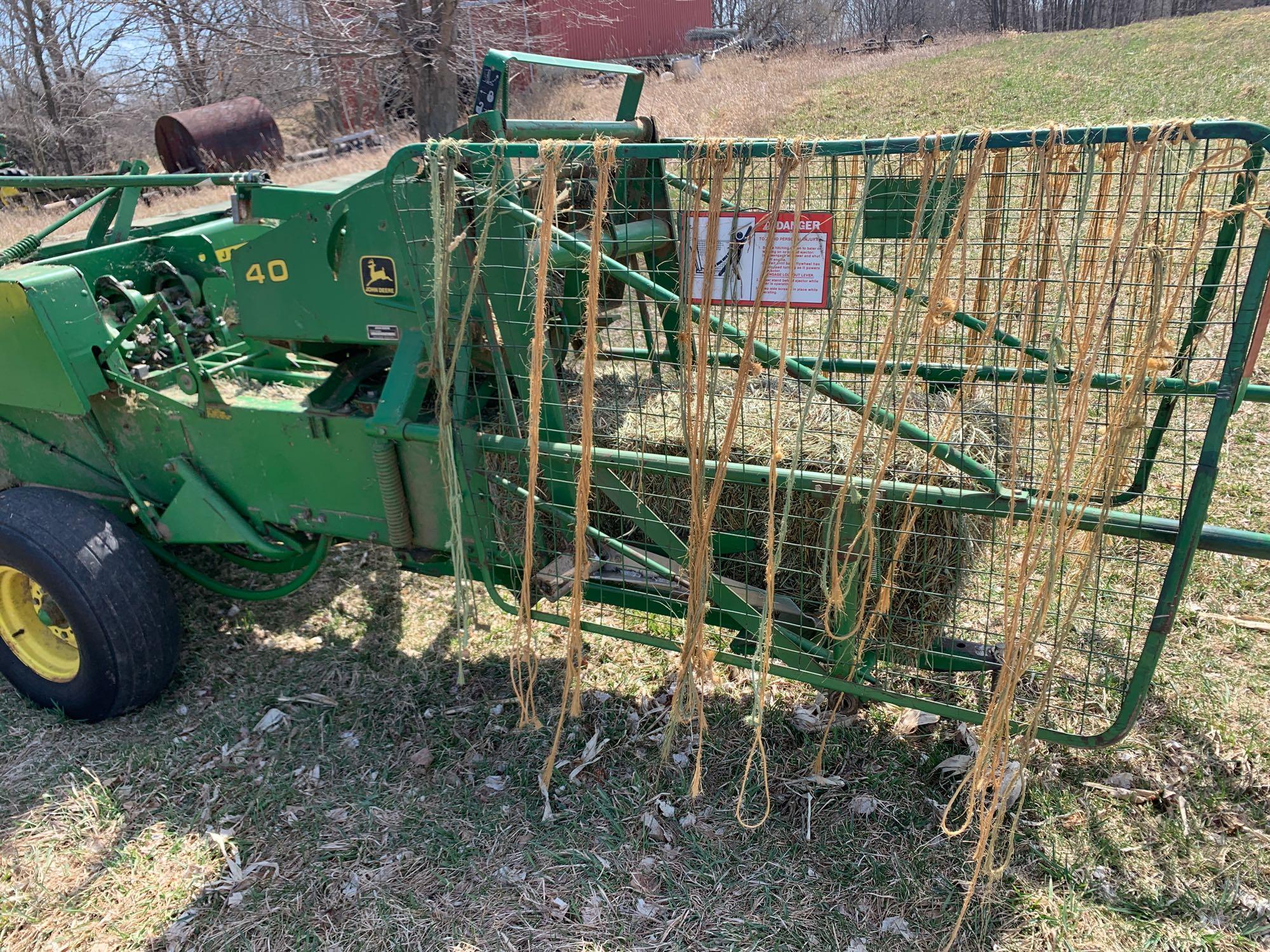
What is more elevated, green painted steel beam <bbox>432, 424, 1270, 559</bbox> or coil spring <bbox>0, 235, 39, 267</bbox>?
coil spring <bbox>0, 235, 39, 267</bbox>

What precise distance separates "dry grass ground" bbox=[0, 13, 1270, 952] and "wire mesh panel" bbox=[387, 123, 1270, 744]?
1.25 feet

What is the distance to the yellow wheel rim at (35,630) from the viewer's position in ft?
11.9

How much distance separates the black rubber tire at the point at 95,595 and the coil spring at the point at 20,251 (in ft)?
3.29

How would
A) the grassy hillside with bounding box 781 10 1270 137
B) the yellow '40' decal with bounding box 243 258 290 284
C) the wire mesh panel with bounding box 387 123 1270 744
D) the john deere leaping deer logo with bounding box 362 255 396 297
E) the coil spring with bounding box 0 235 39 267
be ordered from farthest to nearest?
1. the grassy hillside with bounding box 781 10 1270 137
2. the coil spring with bounding box 0 235 39 267
3. the yellow '40' decal with bounding box 243 258 290 284
4. the john deere leaping deer logo with bounding box 362 255 396 297
5. the wire mesh panel with bounding box 387 123 1270 744

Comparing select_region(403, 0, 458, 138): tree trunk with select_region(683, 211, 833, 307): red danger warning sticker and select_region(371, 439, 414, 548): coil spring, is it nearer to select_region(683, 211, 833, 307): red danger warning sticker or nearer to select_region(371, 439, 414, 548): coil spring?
select_region(371, 439, 414, 548): coil spring

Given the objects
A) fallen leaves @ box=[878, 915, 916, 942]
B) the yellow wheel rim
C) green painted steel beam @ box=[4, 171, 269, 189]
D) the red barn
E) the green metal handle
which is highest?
the red barn

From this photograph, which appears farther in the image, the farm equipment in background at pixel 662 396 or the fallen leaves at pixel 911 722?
the fallen leaves at pixel 911 722

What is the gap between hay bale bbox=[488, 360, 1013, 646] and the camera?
284 centimetres

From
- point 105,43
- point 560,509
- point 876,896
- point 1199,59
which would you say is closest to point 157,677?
point 560,509

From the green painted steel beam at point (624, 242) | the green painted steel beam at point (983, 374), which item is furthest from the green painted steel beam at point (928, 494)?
the green painted steel beam at point (624, 242)

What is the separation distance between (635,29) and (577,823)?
26804 millimetres

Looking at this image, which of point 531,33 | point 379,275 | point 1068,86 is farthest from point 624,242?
point 531,33

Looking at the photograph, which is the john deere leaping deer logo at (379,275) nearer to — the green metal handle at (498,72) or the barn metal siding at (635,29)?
the green metal handle at (498,72)

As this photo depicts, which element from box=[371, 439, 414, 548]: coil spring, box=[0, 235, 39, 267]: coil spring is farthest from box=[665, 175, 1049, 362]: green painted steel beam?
box=[0, 235, 39, 267]: coil spring
